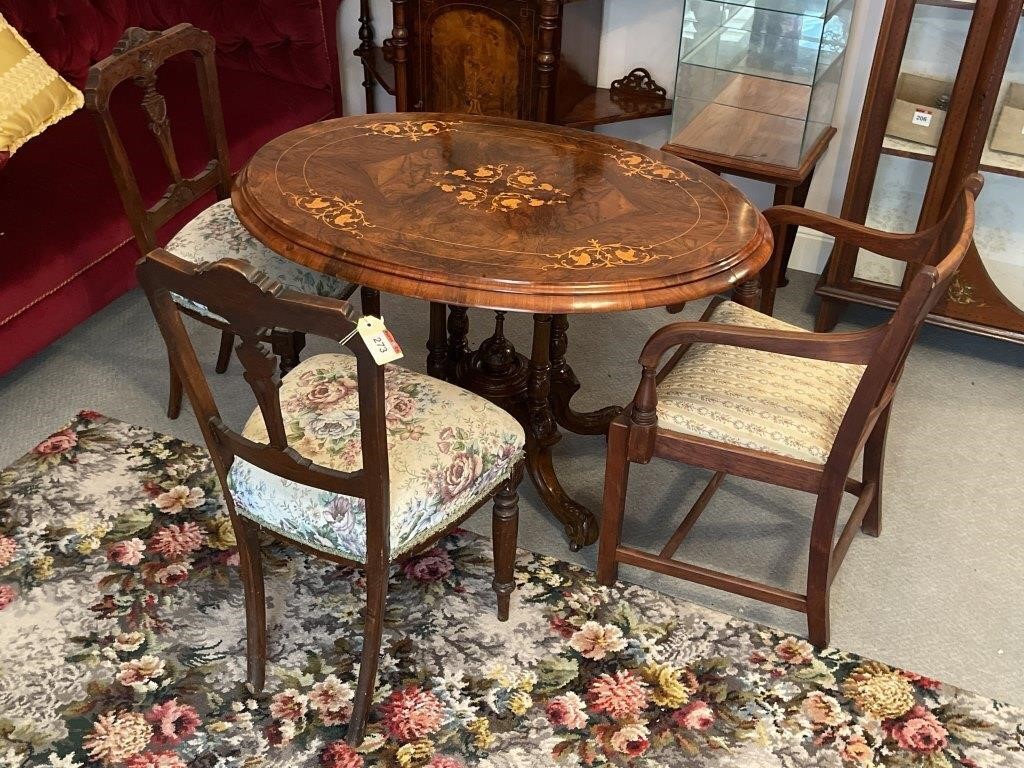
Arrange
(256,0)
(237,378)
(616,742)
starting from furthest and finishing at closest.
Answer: (256,0), (237,378), (616,742)

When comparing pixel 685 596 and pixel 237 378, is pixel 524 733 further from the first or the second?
pixel 237 378

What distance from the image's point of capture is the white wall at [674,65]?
292 centimetres

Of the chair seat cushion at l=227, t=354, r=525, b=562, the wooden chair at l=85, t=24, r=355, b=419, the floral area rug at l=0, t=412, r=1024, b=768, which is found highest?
the wooden chair at l=85, t=24, r=355, b=419

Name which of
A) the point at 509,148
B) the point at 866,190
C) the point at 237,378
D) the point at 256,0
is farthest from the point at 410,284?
the point at 256,0

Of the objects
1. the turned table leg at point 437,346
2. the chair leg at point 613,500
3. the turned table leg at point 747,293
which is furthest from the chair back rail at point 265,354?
the turned table leg at point 747,293

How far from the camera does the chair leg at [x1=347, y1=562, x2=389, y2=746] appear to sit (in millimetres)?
1680

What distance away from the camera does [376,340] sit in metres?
1.35

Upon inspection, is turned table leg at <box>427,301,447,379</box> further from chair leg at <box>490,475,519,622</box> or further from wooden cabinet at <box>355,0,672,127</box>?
wooden cabinet at <box>355,0,672,127</box>

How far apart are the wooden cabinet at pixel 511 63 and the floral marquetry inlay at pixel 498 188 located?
94cm

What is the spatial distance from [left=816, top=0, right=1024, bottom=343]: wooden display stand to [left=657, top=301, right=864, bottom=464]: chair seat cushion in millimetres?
866

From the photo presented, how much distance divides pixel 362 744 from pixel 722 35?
6.47ft

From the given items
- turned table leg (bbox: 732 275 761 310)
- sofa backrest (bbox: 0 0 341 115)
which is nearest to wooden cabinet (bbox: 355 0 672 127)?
sofa backrest (bbox: 0 0 341 115)

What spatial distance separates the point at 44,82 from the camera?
2.77 metres

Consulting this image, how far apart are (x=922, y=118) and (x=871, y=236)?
844 millimetres
